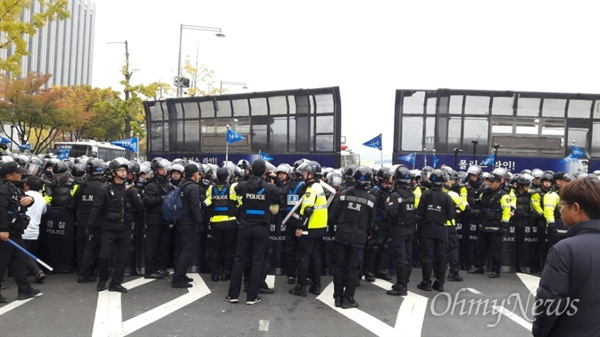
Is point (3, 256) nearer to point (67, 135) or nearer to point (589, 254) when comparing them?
point (589, 254)

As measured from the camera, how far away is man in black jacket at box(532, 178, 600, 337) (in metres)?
2.40

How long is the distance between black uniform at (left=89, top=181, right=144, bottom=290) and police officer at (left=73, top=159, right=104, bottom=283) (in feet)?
1.35

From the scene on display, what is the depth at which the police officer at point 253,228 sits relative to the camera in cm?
631

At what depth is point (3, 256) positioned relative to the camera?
19.8 ft

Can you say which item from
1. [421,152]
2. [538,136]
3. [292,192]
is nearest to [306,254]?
[292,192]

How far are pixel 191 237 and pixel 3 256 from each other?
2547 millimetres

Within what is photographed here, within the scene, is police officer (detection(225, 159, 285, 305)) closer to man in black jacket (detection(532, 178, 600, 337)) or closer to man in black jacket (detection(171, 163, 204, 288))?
man in black jacket (detection(171, 163, 204, 288))

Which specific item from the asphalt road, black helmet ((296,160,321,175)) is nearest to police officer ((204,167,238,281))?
the asphalt road

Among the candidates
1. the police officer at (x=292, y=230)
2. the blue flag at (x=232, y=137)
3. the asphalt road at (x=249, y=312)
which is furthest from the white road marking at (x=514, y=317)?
the blue flag at (x=232, y=137)

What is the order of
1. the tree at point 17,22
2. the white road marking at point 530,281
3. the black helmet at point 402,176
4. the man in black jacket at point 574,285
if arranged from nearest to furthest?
the man in black jacket at point 574,285
the black helmet at point 402,176
the white road marking at point 530,281
the tree at point 17,22

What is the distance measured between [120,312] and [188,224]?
1.71 m

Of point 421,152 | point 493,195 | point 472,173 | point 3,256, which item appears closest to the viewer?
point 3,256

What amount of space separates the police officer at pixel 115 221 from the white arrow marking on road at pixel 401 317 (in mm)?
3095

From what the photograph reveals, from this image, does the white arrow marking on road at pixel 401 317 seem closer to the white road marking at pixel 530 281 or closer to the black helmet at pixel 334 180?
the black helmet at pixel 334 180
